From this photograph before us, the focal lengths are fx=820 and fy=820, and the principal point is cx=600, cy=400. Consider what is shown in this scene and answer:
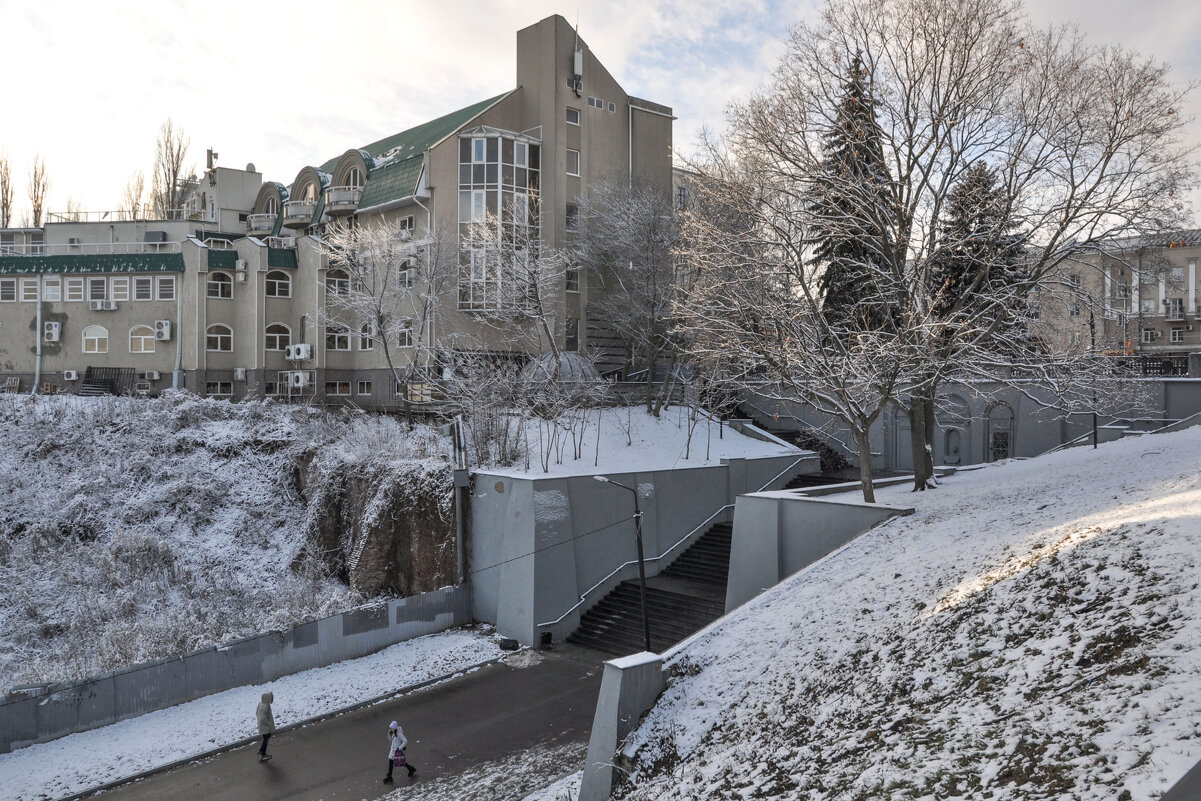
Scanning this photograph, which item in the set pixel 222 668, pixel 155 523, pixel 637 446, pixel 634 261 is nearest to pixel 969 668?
pixel 222 668

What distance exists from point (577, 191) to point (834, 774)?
32242mm

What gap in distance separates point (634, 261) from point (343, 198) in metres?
15.3

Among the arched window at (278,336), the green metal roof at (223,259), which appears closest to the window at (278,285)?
the arched window at (278,336)

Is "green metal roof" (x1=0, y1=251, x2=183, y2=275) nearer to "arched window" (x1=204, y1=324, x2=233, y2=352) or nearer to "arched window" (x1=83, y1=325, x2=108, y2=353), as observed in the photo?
"arched window" (x1=83, y1=325, x2=108, y2=353)

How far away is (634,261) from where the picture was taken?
35062 mm

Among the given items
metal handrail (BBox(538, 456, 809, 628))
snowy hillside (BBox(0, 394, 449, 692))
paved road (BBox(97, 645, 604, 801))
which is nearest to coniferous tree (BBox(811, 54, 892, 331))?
metal handrail (BBox(538, 456, 809, 628))

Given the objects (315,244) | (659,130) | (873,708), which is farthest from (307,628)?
(659,130)

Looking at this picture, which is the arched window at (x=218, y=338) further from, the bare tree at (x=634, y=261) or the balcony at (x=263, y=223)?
the bare tree at (x=634, y=261)

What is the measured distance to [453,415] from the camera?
98.0ft

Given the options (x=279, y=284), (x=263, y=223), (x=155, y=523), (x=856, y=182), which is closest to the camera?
(x=856, y=182)

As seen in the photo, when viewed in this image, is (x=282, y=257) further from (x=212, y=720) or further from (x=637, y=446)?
(x=212, y=720)

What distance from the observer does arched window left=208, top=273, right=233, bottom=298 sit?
132 ft

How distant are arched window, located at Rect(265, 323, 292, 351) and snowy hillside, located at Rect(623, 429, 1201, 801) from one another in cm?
3274

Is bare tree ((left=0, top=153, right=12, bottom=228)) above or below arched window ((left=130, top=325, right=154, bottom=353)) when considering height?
above
